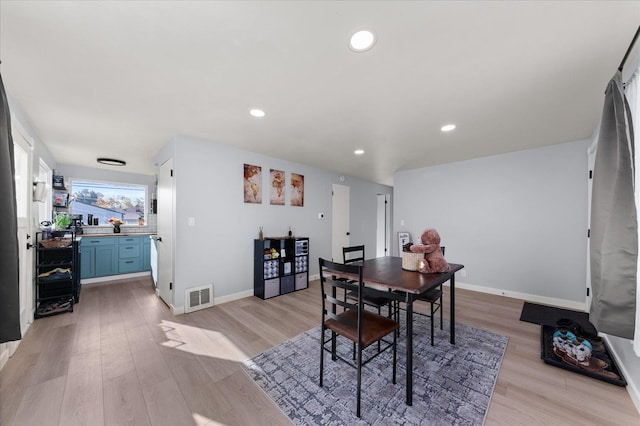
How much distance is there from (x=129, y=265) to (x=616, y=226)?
6.78m

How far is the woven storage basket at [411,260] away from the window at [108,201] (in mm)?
6014

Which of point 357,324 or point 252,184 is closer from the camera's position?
point 357,324

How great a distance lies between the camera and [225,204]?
3553 millimetres

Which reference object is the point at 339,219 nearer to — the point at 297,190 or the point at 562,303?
the point at 297,190

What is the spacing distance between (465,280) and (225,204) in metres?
4.30

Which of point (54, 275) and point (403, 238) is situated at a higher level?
point (403, 238)

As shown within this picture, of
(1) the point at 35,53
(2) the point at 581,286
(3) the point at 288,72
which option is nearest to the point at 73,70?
(1) the point at 35,53

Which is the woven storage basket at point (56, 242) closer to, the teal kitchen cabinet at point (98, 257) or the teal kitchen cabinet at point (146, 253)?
the teal kitchen cabinet at point (98, 257)


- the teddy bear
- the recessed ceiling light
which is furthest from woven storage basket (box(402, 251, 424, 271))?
the recessed ceiling light

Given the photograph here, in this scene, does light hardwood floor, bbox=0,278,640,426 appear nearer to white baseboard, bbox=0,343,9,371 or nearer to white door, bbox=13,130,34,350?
white baseboard, bbox=0,343,9,371

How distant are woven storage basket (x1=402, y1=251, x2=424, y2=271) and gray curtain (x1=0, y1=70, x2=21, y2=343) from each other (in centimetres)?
Answer: 260

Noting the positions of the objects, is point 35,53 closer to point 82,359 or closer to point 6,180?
point 6,180

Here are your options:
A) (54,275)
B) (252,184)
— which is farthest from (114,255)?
(252,184)

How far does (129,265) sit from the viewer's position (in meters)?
4.88
